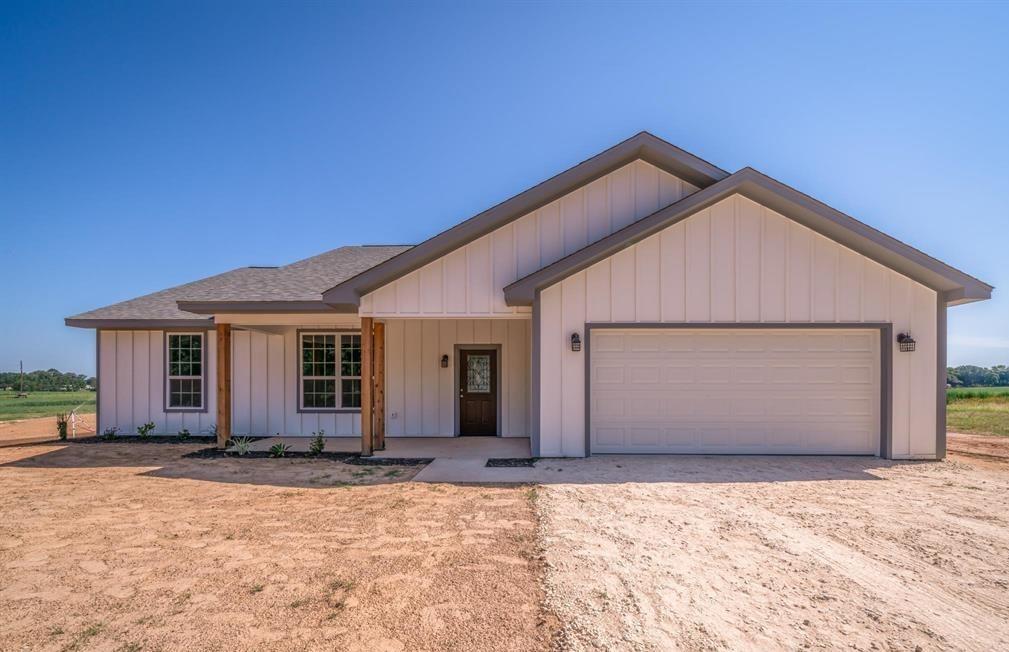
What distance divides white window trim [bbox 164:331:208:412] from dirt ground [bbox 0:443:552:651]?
4.03m

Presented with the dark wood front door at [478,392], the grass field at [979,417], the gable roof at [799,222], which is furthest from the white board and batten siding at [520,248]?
the grass field at [979,417]

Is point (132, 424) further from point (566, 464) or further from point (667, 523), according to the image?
point (667, 523)

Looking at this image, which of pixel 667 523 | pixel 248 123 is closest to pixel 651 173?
pixel 667 523

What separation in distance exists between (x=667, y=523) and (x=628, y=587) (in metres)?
1.62

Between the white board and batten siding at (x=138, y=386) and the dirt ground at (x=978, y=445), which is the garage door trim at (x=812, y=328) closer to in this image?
the dirt ground at (x=978, y=445)

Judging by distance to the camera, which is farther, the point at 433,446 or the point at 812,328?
the point at 433,446

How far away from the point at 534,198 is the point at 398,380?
520 centimetres

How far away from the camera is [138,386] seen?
35.7ft

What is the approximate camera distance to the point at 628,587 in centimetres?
343

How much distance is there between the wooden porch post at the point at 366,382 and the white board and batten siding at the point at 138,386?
4.86 m

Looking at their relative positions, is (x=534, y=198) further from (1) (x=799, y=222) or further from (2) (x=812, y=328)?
(2) (x=812, y=328)

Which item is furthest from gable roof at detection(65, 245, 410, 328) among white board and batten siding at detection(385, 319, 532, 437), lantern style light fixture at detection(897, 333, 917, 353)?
lantern style light fixture at detection(897, 333, 917, 353)

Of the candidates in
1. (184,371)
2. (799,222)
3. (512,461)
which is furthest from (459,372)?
(799,222)

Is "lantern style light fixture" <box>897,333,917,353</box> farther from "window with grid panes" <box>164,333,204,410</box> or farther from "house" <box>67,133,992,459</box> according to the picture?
"window with grid panes" <box>164,333,204,410</box>
